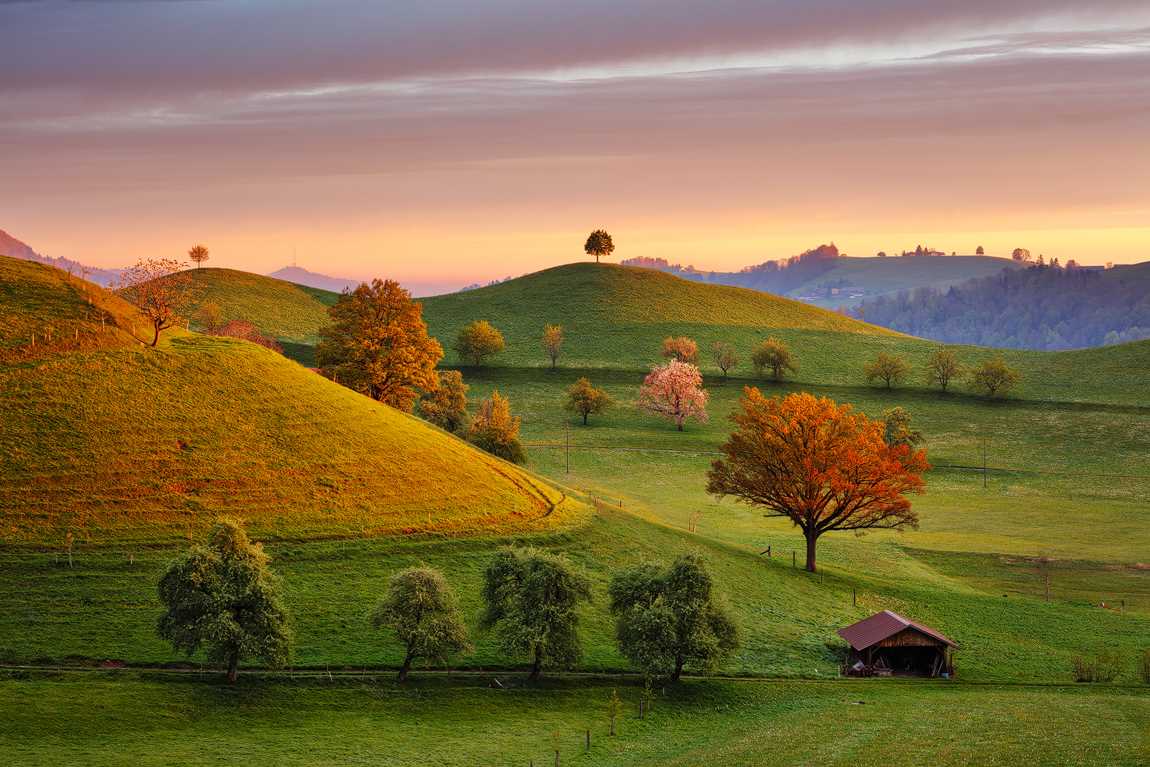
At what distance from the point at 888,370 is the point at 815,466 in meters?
114

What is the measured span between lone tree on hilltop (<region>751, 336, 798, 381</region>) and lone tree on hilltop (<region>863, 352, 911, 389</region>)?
14902 mm

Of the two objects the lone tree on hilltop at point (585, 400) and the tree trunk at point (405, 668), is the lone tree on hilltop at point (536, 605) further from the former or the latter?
the lone tree on hilltop at point (585, 400)

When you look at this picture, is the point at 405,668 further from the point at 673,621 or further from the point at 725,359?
the point at 725,359

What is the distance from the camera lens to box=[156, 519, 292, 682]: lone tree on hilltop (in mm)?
49125

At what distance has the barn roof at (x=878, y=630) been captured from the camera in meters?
60.6

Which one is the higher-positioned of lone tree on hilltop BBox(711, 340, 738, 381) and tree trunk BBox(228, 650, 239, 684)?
lone tree on hilltop BBox(711, 340, 738, 381)

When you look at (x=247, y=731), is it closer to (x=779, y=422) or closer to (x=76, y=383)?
(x=76, y=383)

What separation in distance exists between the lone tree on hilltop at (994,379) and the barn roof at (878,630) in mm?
124862

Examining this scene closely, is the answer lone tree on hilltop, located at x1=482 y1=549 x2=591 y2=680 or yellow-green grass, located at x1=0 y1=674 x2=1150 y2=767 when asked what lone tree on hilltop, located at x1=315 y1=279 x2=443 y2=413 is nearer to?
lone tree on hilltop, located at x1=482 y1=549 x2=591 y2=680

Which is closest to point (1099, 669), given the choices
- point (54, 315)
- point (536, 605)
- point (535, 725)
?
point (536, 605)

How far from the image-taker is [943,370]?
184 meters

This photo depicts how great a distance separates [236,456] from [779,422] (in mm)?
44463

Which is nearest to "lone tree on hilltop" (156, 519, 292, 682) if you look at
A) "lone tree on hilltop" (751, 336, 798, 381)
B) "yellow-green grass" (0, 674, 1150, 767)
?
"yellow-green grass" (0, 674, 1150, 767)

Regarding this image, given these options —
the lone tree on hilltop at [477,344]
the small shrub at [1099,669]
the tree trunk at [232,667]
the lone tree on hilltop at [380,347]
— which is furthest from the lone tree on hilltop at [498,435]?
the lone tree on hilltop at [477,344]
